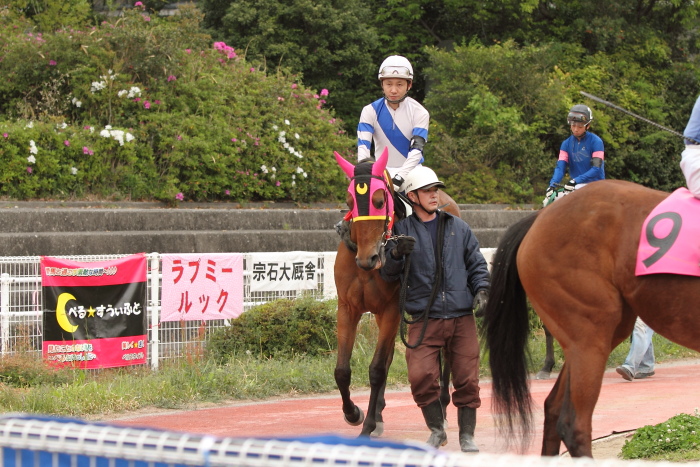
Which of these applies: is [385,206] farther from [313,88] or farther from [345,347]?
[313,88]

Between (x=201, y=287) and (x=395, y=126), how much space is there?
12.2ft

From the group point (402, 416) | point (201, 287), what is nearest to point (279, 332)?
point (201, 287)

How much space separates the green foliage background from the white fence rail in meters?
4.02

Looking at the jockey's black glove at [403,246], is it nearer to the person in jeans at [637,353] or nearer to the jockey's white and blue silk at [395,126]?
the jockey's white and blue silk at [395,126]

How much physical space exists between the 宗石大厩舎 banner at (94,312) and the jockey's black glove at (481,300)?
4674 millimetres

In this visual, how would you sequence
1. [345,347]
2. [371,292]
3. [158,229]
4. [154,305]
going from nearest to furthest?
[371,292] < [345,347] < [154,305] < [158,229]

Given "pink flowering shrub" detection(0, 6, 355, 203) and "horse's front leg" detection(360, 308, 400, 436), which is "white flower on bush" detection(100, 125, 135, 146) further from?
"horse's front leg" detection(360, 308, 400, 436)

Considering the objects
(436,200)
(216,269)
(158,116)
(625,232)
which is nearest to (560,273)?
(625,232)

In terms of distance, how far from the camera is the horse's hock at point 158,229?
445 inches

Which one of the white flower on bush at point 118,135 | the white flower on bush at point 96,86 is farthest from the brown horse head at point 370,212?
the white flower on bush at point 96,86

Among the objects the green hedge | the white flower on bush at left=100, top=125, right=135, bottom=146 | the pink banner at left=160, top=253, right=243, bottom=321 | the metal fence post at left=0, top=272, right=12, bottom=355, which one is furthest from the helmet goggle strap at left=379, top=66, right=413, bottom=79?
the white flower on bush at left=100, top=125, right=135, bottom=146

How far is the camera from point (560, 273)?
17.5 feet

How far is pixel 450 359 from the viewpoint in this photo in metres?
6.54

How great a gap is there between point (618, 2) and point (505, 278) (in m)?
21.4
